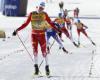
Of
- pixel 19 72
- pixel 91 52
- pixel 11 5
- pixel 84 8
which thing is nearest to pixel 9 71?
pixel 19 72

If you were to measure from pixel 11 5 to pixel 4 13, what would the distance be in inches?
121

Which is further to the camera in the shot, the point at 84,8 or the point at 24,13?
the point at 84,8

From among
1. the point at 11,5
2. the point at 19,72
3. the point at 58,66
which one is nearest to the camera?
the point at 19,72

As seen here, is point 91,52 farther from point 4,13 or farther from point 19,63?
point 4,13

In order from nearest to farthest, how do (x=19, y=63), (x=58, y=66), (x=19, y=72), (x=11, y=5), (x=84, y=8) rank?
(x=19, y=72) < (x=58, y=66) < (x=19, y=63) < (x=11, y=5) < (x=84, y=8)

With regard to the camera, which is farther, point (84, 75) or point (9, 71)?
point (9, 71)

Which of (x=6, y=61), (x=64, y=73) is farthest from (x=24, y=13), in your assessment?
(x=64, y=73)

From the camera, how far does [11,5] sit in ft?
214

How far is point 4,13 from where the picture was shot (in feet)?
224

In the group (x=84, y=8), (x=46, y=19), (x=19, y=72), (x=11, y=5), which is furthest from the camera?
(x=84, y=8)

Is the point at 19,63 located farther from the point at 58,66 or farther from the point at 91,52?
the point at 91,52

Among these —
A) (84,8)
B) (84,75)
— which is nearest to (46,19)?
(84,75)

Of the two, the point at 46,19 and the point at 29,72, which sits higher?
the point at 46,19

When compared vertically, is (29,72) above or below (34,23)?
below
